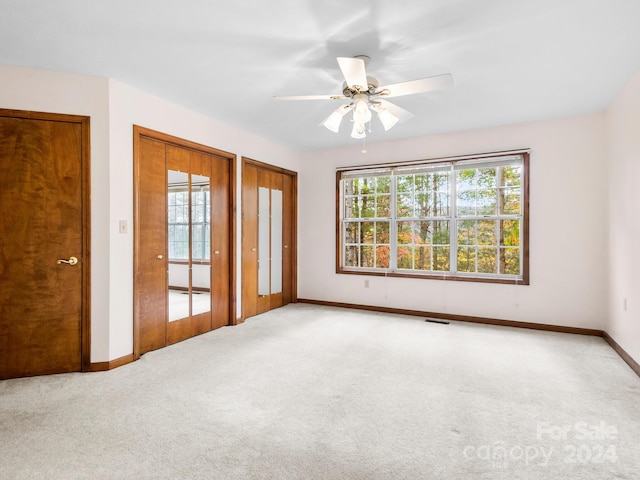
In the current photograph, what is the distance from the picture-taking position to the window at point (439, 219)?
4.44 meters

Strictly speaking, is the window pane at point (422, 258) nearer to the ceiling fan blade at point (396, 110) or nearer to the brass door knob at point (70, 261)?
the ceiling fan blade at point (396, 110)

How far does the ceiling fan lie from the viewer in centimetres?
229

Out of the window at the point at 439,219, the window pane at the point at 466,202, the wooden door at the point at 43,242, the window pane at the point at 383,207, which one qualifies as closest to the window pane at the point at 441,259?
the window at the point at 439,219

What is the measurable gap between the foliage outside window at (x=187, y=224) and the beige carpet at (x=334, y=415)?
3.32 ft

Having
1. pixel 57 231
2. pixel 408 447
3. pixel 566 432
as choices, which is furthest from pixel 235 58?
pixel 566 432

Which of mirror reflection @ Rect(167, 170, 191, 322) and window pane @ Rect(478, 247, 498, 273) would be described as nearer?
mirror reflection @ Rect(167, 170, 191, 322)

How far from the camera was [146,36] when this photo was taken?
239 cm

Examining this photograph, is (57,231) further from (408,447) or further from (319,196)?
(319,196)

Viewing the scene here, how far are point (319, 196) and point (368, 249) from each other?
1.17m

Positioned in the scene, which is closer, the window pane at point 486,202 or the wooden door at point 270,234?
the window pane at point 486,202

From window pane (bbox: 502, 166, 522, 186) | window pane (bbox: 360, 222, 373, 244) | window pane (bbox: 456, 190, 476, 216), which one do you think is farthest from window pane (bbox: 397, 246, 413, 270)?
window pane (bbox: 502, 166, 522, 186)

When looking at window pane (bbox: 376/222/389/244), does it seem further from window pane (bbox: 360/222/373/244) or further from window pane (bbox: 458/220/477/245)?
window pane (bbox: 458/220/477/245)

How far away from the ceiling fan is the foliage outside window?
1.75 meters

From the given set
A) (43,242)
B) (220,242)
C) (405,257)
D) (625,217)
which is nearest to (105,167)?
(43,242)
